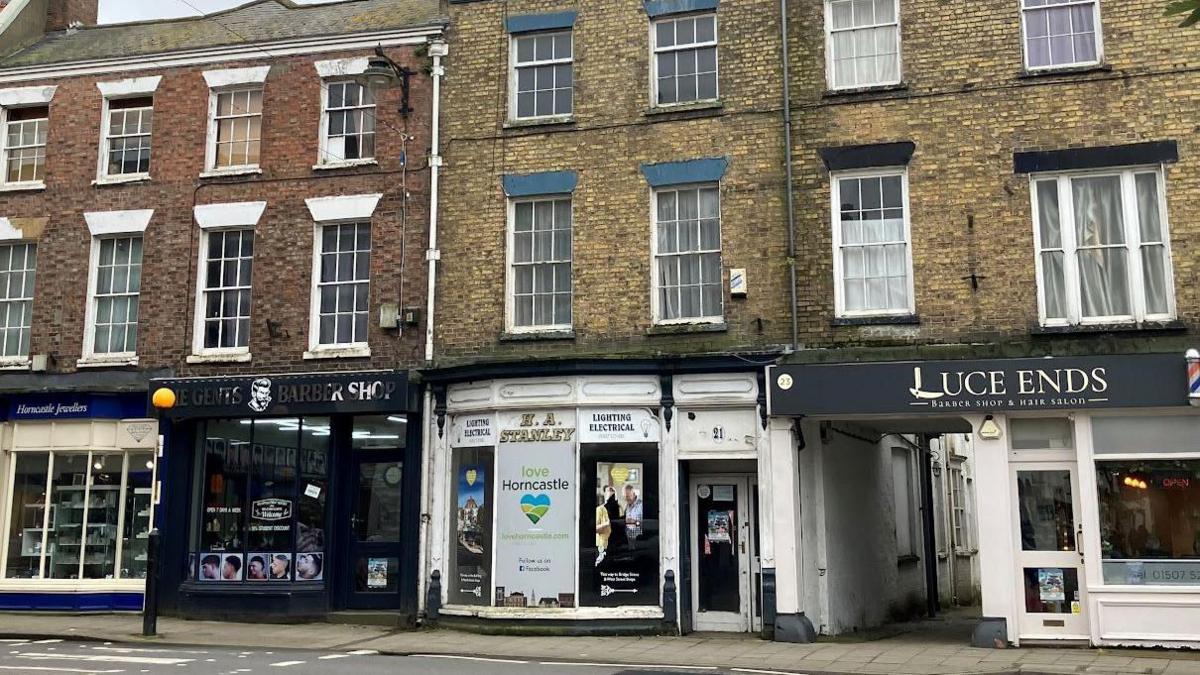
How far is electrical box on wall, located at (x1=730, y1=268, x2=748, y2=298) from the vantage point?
15898 mm

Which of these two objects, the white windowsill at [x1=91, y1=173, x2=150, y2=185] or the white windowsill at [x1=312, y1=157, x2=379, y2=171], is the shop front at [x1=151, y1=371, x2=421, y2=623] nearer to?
the white windowsill at [x1=312, y1=157, x2=379, y2=171]

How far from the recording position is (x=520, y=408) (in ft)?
53.5

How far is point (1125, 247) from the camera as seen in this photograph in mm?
14828

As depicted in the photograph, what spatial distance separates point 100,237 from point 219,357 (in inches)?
128

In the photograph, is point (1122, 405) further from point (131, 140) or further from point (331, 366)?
point (131, 140)

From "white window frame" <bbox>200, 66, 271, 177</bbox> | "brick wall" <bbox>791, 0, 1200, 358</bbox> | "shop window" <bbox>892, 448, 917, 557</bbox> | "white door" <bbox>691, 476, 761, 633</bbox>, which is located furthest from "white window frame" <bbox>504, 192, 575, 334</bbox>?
"shop window" <bbox>892, 448, 917, 557</bbox>

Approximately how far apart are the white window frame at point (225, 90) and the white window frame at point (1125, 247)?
12.3 meters

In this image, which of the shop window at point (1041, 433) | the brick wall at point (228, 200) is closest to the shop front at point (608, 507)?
the brick wall at point (228, 200)

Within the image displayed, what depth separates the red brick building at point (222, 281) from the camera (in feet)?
58.3

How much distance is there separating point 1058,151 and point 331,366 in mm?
11167

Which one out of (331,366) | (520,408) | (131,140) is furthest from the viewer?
(131,140)

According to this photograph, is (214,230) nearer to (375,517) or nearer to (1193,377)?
(375,517)

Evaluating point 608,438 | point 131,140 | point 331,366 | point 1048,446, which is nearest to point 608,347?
point 608,438

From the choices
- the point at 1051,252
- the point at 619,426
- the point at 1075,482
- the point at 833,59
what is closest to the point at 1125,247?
the point at 1051,252
